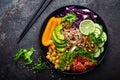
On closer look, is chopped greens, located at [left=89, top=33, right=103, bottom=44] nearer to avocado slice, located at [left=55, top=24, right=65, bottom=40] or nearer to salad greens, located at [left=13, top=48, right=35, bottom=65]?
avocado slice, located at [left=55, top=24, right=65, bottom=40]

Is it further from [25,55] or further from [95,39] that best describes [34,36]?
[95,39]

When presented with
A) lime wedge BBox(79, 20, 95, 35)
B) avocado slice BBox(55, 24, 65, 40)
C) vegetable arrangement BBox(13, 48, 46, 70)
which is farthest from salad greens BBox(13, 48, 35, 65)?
lime wedge BBox(79, 20, 95, 35)

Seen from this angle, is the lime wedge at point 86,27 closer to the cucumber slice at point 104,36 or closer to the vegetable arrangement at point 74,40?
the vegetable arrangement at point 74,40

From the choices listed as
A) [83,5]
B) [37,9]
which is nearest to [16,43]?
[37,9]

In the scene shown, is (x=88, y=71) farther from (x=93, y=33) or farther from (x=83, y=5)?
(x=83, y=5)

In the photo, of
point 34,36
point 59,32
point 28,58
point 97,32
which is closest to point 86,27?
point 97,32

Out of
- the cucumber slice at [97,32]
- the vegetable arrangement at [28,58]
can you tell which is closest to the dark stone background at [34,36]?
the vegetable arrangement at [28,58]
